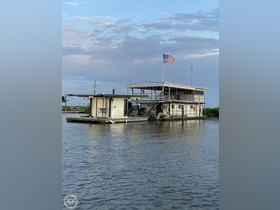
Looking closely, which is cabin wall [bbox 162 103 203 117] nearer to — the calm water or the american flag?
the american flag

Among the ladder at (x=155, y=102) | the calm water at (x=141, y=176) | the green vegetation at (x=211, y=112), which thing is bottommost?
the calm water at (x=141, y=176)

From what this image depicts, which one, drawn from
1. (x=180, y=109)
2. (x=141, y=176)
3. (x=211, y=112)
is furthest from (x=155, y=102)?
(x=141, y=176)

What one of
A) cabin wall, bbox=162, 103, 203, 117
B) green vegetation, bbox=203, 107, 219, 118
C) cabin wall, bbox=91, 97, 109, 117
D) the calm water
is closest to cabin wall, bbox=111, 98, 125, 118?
cabin wall, bbox=91, 97, 109, 117

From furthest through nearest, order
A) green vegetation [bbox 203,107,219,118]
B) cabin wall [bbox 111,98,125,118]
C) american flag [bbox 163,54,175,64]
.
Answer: green vegetation [bbox 203,107,219,118]
american flag [bbox 163,54,175,64]
cabin wall [bbox 111,98,125,118]

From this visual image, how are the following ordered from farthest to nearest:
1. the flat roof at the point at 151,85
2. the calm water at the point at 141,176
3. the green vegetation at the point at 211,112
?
the green vegetation at the point at 211,112 < the flat roof at the point at 151,85 < the calm water at the point at 141,176

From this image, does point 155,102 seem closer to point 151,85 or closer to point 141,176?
point 151,85

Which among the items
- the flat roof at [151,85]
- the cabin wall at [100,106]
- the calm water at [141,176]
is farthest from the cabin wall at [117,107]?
the calm water at [141,176]

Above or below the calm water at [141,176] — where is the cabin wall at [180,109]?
above

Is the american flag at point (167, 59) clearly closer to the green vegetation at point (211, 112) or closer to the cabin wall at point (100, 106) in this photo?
the cabin wall at point (100, 106)

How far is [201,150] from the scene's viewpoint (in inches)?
570
